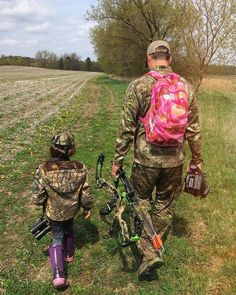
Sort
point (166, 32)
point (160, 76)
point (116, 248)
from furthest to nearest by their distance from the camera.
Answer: point (166, 32) → point (116, 248) → point (160, 76)

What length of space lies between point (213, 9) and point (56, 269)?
20575 mm

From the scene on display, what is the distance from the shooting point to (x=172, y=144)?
4148 millimetres

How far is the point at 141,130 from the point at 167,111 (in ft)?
1.54

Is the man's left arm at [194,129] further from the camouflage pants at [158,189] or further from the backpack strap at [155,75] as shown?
the backpack strap at [155,75]

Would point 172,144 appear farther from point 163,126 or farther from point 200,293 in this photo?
point 200,293

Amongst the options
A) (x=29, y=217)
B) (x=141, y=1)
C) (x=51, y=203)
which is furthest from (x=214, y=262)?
(x=141, y=1)

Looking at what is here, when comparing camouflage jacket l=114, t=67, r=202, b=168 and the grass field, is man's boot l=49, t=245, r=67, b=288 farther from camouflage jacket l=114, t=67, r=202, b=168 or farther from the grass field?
camouflage jacket l=114, t=67, r=202, b=168

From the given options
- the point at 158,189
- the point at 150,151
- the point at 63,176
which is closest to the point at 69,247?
the point at 63,176

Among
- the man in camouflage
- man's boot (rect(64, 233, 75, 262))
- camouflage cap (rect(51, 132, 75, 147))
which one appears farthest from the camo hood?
man's boot (rect(64, 233, 75, 262))

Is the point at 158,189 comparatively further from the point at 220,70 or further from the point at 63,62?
the point at 63,62

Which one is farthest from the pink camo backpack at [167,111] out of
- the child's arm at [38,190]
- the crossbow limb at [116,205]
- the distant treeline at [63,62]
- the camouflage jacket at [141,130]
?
the distant treeline at [63,62]

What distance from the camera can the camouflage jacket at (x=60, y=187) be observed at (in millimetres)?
4262

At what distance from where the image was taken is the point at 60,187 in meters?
4.28

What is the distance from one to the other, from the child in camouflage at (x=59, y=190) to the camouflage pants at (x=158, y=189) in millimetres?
608
